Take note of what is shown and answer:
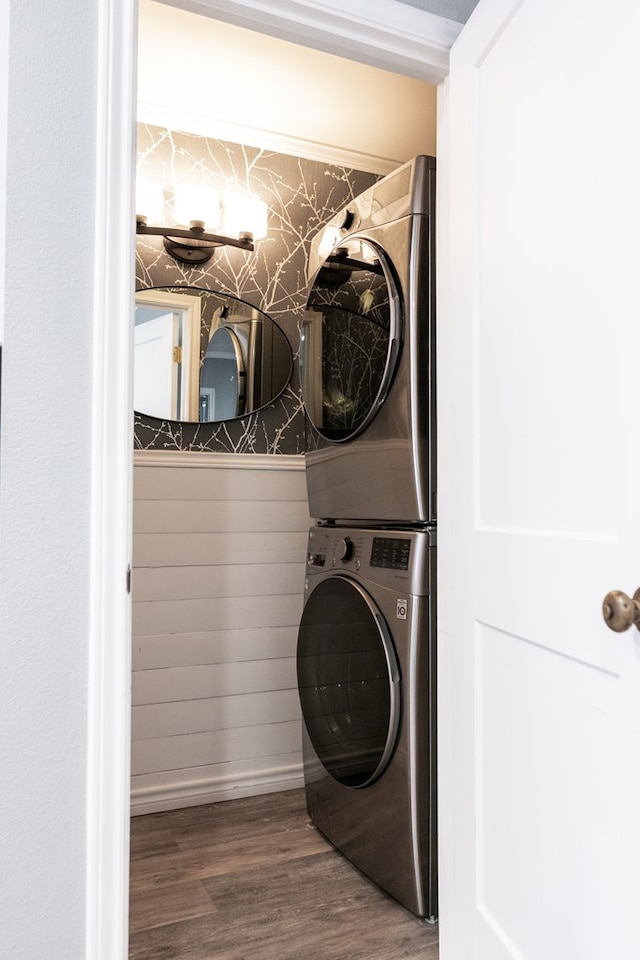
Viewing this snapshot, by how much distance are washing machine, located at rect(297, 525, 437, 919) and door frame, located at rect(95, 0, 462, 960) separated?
0.73 m

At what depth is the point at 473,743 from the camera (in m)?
1.38

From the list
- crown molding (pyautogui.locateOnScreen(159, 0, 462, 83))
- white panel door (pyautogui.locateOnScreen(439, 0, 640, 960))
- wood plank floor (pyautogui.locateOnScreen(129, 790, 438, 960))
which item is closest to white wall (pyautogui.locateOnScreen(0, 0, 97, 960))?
crown molding (pyautogui.locateOnScreen(159, 0, 462, 83))

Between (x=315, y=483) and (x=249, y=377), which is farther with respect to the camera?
(x=249, y=377)

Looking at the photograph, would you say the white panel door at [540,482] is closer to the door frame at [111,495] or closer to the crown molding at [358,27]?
the crown molding at [358,27]

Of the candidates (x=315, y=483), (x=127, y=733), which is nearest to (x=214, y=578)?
(x=315, y=483)

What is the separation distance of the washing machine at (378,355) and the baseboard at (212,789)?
1.03m

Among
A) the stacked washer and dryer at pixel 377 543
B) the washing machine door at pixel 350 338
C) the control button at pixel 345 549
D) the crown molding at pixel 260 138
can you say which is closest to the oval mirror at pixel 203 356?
the washing machine door at pixel 350 338

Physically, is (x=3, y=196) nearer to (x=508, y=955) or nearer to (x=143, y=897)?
(x=508, y=955)

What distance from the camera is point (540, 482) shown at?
117 centimetres

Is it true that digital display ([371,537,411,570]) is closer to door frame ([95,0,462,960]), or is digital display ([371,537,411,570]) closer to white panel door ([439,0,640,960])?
white panel door ([439,0,640,960])

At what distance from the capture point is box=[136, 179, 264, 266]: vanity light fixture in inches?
95.5

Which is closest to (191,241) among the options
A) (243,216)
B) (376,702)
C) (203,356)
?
(243,216)

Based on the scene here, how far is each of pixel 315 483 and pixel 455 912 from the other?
119cm

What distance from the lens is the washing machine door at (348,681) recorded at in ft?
5.85
